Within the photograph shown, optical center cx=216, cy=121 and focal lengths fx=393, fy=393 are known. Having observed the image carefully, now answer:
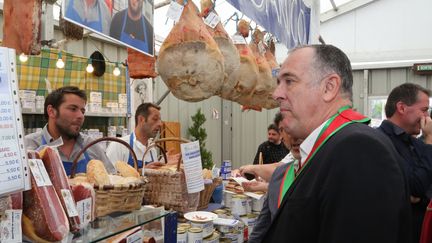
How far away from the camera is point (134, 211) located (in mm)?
1460

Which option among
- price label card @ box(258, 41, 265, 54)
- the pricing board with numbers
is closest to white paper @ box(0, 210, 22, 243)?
the pricing board with numbers

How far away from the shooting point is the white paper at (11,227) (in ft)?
3.07

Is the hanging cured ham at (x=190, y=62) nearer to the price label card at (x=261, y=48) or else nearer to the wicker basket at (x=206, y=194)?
the wicker basket at (x=206, y=194)

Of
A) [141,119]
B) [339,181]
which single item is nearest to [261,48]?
[141,119]

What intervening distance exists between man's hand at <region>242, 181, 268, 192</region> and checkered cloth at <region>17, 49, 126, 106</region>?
2.82 meters

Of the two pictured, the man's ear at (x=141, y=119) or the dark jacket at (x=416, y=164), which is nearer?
the dark jacket at (x=416, y=164)

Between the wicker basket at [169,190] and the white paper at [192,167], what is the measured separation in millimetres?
36

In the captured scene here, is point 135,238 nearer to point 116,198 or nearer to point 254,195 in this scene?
point 116,198

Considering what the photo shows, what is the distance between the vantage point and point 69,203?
1.13 m

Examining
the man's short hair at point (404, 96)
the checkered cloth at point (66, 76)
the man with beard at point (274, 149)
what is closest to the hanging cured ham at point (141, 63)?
the man's short hair at point (404, 96)

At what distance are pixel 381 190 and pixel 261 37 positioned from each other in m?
2.45

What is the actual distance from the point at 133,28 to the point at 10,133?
3.19 feet

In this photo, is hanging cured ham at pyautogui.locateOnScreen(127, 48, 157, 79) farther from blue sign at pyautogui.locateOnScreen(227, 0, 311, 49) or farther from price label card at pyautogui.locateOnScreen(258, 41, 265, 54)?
price label card at pyautogui.locateOnScreen(258, 41, 265, 54)

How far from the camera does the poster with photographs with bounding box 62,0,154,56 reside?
138 centimetres
